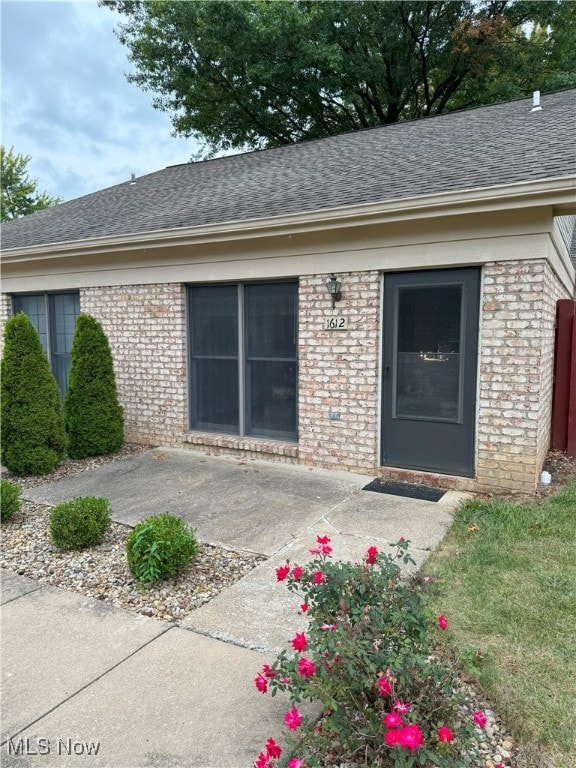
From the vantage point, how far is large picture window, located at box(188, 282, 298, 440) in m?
6.23

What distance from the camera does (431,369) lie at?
526 cm

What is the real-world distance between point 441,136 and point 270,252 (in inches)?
129

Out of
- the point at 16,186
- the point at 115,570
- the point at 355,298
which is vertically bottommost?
the point at 115,570

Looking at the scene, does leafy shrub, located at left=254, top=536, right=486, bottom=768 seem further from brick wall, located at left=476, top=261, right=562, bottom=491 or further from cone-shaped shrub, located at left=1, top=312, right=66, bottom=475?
cone-shaped shrub, located at left=1, top=312, right=66, bottom=475

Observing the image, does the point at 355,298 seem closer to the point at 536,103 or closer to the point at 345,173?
the point at 345,173

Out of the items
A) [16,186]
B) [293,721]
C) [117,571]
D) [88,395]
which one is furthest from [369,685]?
[16,186]

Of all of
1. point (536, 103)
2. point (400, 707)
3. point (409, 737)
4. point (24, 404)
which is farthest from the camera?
point (536, 103)

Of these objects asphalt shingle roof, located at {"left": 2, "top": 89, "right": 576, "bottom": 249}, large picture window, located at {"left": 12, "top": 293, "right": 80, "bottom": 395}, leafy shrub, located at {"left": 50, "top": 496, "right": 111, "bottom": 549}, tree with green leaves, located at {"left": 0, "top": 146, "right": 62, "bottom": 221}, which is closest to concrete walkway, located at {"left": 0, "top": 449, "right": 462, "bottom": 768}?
leafy shrub, located at {"left": 50, "top": 496, "right": 111, "bottom": 549}

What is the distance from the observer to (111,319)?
7547mm

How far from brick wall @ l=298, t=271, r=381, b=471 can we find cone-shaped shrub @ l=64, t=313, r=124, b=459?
261 cm

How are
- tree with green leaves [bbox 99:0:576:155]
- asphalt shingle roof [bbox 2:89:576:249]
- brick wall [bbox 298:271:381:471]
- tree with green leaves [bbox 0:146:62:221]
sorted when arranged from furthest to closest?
tree with green leaves [bbox 0:146:62:221] → tree with green leaves [bbox 99:0:576:155] → brick wall [bbox 298:271:381:471] → asphalt shingle roof [bbox 2:89:576:249]

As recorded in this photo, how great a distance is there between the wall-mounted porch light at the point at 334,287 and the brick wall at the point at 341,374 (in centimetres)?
6

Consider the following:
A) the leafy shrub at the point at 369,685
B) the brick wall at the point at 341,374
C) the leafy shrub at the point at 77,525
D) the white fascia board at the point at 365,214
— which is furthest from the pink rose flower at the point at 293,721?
the white fascia board at the point at 365,214

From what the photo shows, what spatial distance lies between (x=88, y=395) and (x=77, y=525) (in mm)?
3087
